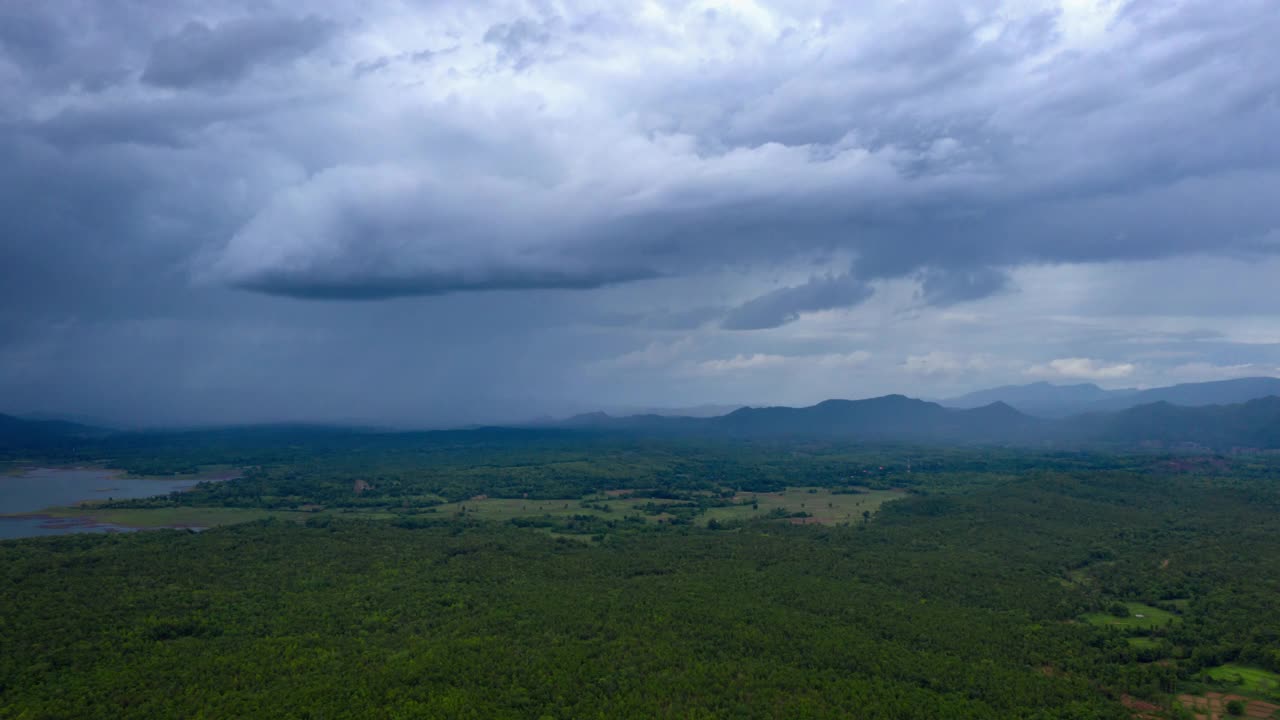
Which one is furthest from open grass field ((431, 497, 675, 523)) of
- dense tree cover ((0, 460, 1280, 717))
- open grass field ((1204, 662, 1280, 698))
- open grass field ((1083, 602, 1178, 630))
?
open grass field ((1204, 662, 1280, 698))

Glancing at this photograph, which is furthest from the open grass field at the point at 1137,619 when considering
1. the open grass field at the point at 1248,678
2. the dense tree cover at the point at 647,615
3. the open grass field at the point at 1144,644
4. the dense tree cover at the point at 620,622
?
the open grass field at the point at 1248,678

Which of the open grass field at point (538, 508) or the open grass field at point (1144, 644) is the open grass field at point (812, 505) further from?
the open grass field at point (1144, 644)

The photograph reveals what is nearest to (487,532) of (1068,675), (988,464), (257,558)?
(257,558)

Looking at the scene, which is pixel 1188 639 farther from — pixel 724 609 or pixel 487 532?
pixel 487 532

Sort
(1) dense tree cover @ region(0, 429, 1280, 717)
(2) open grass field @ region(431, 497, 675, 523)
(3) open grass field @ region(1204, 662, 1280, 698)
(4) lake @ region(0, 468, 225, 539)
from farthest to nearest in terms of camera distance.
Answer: (2) open grass field @ region(431, 497, 675, 523)
(4) lake @ region(0, 468, 225, 539)
(3) open grass field @ region(1204, 662, 1280, 698)
(1) dense tree cover @ region(0, 429, 1280, 717)

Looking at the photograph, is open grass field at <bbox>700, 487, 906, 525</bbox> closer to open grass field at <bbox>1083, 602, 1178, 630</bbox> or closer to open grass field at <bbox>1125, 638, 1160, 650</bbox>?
open grass field at <bbox>1083, 602, 1178, 630</bbox>

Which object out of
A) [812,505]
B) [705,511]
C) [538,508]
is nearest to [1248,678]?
[705,511]

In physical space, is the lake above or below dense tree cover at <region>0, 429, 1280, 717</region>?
above
